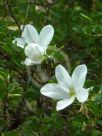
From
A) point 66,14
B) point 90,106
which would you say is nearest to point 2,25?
point 90,106

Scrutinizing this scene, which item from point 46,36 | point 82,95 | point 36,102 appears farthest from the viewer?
point 36,102

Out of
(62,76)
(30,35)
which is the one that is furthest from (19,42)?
(62,76)

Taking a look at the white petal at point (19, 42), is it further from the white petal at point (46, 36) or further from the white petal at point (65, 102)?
the white petal at point (65, 102)

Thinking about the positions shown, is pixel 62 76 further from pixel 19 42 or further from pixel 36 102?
pixel 36 102

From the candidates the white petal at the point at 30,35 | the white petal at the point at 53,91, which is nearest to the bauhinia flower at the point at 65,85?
the white petal at the point at 53,91

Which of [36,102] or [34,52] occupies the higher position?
[34,52]

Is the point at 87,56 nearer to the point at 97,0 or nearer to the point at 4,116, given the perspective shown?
the point at 4,116

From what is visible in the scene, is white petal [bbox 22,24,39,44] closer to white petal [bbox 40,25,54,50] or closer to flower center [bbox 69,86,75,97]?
white petal [bbox 40,25,54,50]
